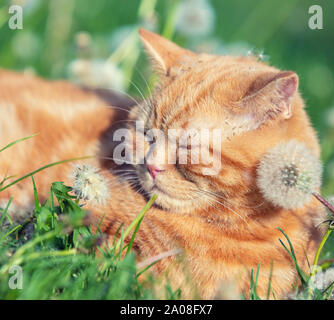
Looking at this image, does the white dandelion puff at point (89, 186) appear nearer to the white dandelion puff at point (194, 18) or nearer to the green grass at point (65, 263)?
the green grass at point (65, 263)

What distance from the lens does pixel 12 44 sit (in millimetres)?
3656

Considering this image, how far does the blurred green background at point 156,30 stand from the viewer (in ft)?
9.94

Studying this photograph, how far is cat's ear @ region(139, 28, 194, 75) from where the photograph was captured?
1931 millimetres

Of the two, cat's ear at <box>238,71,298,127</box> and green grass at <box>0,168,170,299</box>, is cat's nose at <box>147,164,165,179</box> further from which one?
cat's ear at <box>238,71,298,127</box>

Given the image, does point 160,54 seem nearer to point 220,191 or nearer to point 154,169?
point 154,169

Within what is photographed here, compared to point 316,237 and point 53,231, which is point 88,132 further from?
point 316,237

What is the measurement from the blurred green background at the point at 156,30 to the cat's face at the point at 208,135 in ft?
1.66

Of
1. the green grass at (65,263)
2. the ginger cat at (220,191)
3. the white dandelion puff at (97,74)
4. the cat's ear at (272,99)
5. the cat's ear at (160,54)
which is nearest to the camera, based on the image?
the green grass at (65,263)

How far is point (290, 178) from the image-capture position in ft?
4.66

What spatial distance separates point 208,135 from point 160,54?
55 centimetres

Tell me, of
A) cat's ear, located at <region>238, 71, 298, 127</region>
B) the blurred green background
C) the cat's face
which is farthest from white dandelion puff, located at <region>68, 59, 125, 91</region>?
cat's ear, located at <region>238, 71, 298, 127</region>

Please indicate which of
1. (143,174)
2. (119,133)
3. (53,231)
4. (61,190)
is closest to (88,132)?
(119,133)

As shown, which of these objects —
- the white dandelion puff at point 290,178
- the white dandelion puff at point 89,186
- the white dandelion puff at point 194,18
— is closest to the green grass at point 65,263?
the white dandelion puff at point 89,186

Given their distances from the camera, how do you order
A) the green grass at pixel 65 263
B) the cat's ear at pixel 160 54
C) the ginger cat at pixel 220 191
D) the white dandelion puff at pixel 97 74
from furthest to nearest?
1. the white dandelion puff at pixel 97 74
2. the cat's ear at pixel 160 54
3. the ginger cat at pixel 220 191
4. the green grass at pixel 65 263
